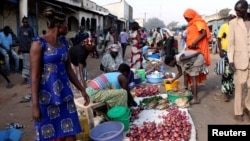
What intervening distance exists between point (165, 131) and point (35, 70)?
225 centimetres

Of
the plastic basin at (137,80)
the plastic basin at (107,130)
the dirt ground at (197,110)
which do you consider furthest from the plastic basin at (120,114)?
the plastic basin at (137,80)

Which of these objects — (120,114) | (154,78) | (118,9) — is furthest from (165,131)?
(118,9)

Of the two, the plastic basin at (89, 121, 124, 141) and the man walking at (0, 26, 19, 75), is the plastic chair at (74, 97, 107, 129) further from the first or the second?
the man walking at (0, 26, 19, 75)

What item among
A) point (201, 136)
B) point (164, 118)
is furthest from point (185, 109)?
point (201, 136)

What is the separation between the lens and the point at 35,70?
101 inches

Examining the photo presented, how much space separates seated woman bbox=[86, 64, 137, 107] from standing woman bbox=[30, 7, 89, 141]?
160cm

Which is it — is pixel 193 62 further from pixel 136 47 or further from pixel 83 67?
pixel 136 47

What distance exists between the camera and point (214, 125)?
459 cm

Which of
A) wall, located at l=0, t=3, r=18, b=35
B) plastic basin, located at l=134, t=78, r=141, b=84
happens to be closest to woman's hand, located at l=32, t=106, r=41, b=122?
plastic basin, located at l=134, t=78, r=141, b=84

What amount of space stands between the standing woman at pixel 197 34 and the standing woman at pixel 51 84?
152 inches

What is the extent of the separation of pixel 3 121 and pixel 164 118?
2848mm

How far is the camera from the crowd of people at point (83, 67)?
2645mm

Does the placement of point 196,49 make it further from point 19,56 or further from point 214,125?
point 19,56

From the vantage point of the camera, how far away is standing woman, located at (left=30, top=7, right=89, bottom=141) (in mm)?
2580
